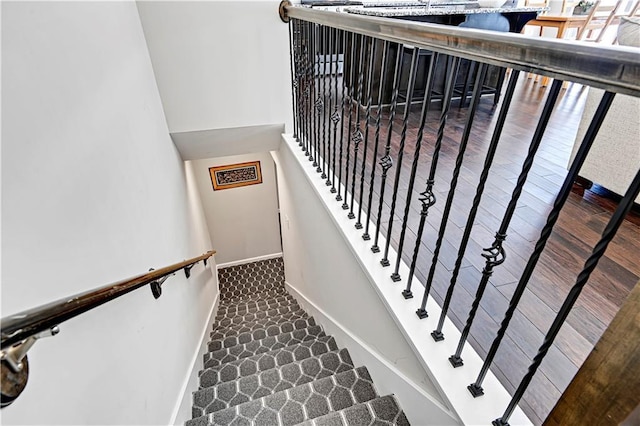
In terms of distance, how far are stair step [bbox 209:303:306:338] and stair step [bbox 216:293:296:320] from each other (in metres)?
0.16

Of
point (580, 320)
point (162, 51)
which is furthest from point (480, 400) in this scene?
point (162, 51)

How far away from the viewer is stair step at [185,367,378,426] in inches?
63.7

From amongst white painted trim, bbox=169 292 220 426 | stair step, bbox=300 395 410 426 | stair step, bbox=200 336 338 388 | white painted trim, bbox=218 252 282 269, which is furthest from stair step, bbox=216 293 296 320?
stair step, bbox=300 395 410 426

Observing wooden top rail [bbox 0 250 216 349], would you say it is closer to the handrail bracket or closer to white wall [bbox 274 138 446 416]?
the handrail bracket

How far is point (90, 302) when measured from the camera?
0.80 meters

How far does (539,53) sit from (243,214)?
5794 mm

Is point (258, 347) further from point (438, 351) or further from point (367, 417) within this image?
point (438, 351)

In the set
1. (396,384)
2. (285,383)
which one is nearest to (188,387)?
(285,383)

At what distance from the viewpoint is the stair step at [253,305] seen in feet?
15.6

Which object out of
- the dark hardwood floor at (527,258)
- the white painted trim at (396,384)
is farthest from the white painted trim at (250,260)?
the dark hardwood floor at (527,258)

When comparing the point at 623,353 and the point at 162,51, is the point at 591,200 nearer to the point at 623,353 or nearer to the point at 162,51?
the point at 623,353

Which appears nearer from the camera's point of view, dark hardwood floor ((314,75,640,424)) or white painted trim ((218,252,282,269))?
dark hardwood floor ((314,75,640,424))

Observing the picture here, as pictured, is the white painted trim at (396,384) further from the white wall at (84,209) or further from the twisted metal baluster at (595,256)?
the white wall at (84,209)

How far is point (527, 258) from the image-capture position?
155 cm
